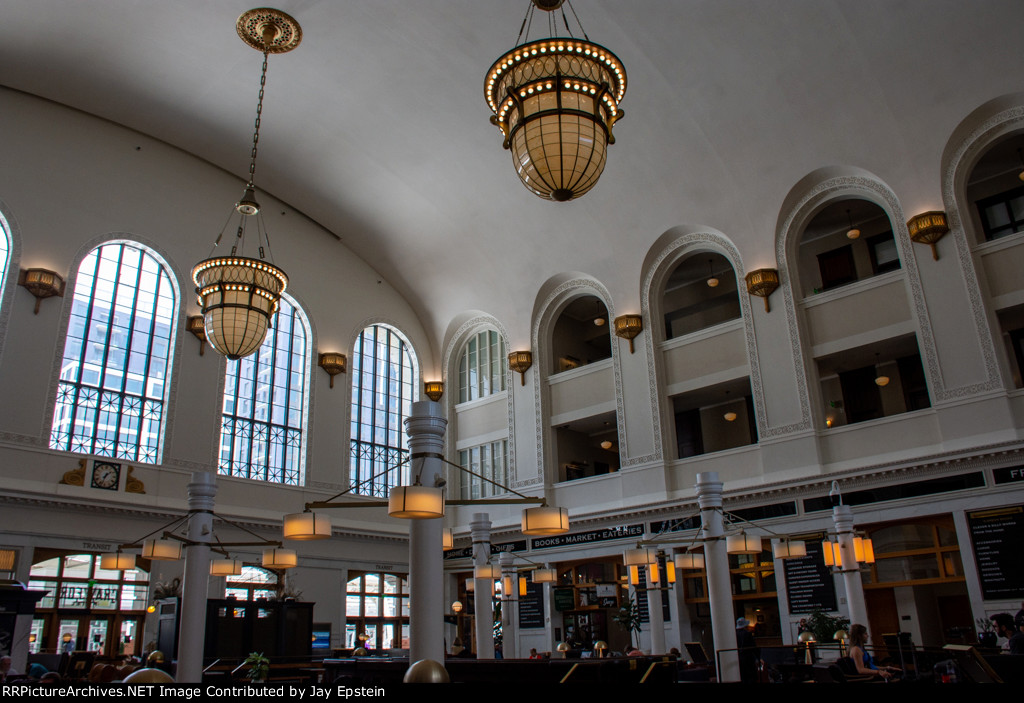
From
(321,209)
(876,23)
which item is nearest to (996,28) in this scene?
(876,23)

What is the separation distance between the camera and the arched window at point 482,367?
59.1ft

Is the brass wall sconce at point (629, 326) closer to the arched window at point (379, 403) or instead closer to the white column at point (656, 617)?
the arched window at point (379, 403)

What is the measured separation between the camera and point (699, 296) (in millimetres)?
17688

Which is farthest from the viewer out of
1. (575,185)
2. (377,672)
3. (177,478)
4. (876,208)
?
(876,208)

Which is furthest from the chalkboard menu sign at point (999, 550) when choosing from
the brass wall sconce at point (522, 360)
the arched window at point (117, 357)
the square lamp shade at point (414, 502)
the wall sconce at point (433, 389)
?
the arched window at point (117, 357)

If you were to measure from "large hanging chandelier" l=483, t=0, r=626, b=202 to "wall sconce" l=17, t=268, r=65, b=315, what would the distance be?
10921 millimetres

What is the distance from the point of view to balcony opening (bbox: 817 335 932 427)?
1371 centimetres

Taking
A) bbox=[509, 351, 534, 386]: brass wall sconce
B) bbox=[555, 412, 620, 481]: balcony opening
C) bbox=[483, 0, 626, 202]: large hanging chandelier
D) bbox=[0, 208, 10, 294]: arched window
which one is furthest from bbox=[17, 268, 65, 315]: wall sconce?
bbox=[483, 0, 626, 202]: large hanging chandelier

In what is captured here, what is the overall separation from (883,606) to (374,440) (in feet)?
36.6

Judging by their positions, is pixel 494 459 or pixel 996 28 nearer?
pixel 996 28

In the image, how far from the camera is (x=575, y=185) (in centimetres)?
494

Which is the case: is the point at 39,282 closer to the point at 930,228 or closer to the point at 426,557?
the point at 426,557

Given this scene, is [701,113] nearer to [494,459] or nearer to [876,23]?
[876,23]

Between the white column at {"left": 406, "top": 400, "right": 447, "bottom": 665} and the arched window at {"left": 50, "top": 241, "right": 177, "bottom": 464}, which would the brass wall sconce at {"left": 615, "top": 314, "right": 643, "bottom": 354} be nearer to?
the arched window at {"left": 50, "top": 241, "right": 177, "bottom": 464}
